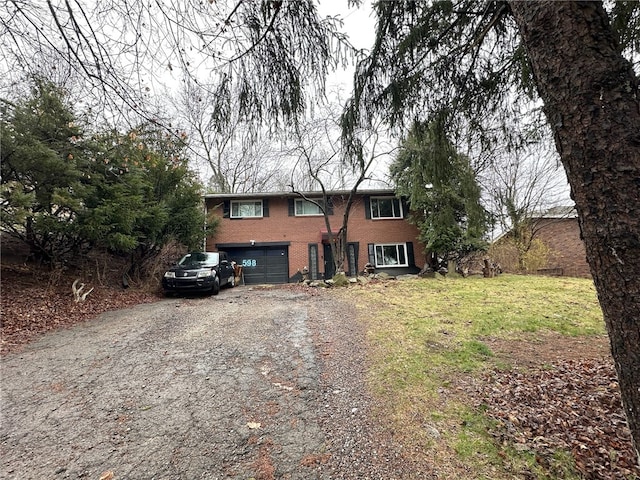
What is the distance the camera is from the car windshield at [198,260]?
944 centimetres

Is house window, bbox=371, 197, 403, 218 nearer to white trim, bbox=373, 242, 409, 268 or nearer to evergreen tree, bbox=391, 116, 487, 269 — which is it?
evergreen tree, bbox=391, 116, 487, 269

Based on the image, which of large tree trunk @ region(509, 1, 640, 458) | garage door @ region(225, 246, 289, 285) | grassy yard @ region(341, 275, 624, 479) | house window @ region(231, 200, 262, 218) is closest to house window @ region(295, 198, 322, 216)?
house window @ region(231, 200, 262, 218)

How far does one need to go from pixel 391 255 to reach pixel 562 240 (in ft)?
27.2

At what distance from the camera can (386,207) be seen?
47.9 ft

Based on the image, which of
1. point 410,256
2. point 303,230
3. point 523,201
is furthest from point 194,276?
point 523,201

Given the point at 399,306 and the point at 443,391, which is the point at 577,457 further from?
the point at 399,306

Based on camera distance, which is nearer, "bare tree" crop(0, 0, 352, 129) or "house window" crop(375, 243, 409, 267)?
"bare tree" crop(0, 0, 352, 129)

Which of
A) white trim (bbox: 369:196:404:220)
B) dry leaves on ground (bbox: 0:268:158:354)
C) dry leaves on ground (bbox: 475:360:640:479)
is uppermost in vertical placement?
white trim (bbox: 369:196:404:220)

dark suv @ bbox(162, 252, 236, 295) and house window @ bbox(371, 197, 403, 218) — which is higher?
house window @ bbox(371, 197, 403, 218)

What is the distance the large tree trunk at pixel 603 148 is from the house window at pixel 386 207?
13349 mm

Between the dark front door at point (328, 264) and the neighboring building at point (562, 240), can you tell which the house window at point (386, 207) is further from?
the neighboring building at point (562, 240)

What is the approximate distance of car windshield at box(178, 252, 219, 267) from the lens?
944cm

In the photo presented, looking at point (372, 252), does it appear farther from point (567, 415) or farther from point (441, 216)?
point (567, 415)

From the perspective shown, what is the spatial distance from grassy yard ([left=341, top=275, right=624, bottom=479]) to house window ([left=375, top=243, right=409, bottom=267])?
6060 mm
